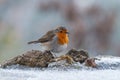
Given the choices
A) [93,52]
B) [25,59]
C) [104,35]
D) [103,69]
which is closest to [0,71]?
[25,59]

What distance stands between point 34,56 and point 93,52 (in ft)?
3.70

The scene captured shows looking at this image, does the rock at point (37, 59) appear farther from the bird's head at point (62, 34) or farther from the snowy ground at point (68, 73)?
the bird's head at point (62, 34)

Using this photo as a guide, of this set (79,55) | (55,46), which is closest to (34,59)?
(79,55)

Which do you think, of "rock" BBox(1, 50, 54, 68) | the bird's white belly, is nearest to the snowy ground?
"rock" BBox(1, 50, 54, 68)

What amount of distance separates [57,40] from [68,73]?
519 millimetres

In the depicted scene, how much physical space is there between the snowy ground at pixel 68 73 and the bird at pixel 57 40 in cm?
22

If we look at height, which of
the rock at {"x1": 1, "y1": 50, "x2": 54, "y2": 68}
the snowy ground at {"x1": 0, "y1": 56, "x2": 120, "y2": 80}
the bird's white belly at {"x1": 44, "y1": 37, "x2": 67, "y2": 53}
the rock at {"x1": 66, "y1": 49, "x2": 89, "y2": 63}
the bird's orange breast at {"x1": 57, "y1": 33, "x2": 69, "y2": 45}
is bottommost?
the snowy ground at {"x1": 0, "y1": 56, "x2": 120, "y2": 80}

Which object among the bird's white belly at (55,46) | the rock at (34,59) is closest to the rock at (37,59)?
the rock at (34,59)

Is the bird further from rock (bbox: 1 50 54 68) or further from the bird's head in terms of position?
rock (bbox: 1 50 54 68)

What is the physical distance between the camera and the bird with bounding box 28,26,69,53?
9.73 feet

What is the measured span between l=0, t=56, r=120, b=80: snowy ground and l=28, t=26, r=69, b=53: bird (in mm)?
217

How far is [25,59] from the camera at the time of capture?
2.68 metres

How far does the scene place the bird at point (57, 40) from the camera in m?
2.97

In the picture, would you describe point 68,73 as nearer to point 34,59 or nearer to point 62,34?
point 34,59
